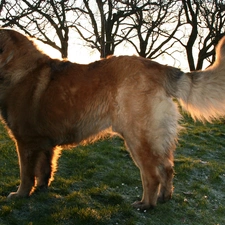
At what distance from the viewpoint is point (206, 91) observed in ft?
12.4

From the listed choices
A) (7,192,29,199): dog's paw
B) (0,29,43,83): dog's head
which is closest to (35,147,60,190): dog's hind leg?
(7,192,29,199): dog's paw

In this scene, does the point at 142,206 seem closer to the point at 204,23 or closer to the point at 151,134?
the point at 151,134

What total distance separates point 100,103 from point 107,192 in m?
1.28

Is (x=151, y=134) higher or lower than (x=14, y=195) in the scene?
higher

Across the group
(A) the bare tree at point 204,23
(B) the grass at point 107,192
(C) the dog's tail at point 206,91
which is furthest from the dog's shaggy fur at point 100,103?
(A) the bare tree at point 204,23

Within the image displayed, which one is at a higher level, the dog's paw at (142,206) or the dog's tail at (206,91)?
the dog's tail at (206,91)

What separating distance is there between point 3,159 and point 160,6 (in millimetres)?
13057

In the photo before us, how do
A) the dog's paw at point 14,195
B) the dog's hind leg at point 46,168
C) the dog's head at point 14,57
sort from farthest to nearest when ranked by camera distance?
the dog's hind leg at point 46,168 → the dog's head at point 14,57 → the dog's paw at point 14,195

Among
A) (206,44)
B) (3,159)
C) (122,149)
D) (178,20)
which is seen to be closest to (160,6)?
(178,20)

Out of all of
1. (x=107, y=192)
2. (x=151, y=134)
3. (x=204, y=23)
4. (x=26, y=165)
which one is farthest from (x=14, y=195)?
(x=204, y=23)

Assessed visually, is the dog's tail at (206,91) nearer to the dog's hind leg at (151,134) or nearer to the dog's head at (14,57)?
the dog's hind leg at (151,134)

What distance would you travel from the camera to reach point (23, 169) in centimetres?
402

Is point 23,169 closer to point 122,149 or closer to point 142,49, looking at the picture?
point 122,149

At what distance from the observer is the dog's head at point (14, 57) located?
412cm
